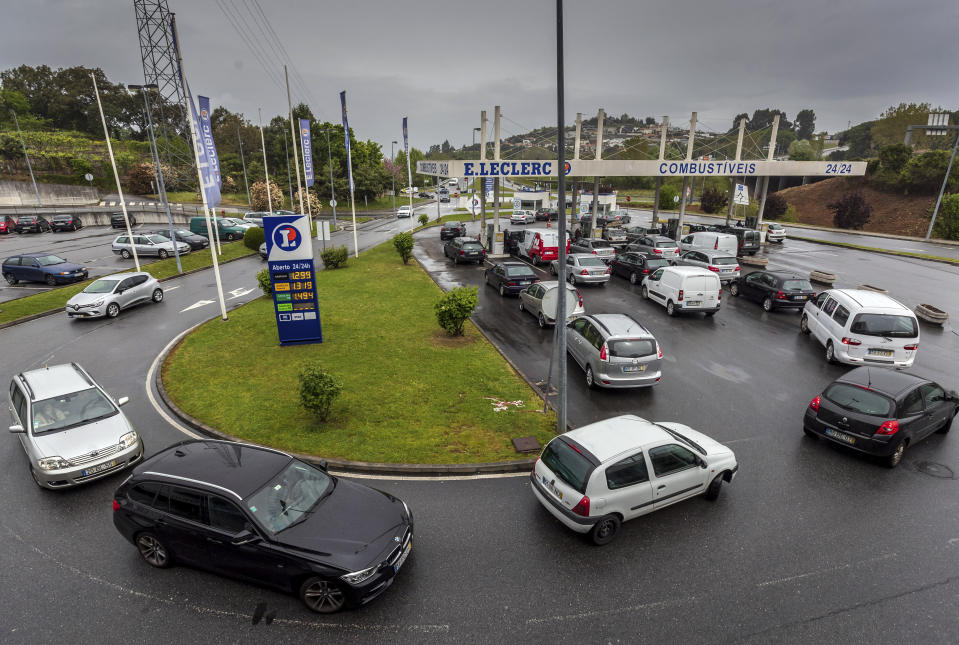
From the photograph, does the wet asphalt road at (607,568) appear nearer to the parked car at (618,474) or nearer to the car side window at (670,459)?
the parked car at (618,474)

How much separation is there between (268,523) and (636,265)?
2214 centimetres

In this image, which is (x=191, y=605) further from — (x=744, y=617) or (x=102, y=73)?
(x=102, y=73)

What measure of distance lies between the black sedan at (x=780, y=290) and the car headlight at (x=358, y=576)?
63.8 ft

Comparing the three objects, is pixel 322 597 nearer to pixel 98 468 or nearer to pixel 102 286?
pixel 98 468

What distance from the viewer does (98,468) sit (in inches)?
333

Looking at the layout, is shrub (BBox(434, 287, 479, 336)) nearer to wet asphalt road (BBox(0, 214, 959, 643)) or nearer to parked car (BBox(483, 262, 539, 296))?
parked car (BBox(483, 262, 539, 296))

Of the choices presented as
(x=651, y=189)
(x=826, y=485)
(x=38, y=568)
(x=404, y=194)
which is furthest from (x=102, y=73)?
(x=826, y=485)

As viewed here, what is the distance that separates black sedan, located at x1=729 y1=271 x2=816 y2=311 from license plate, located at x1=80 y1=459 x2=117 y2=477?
2215cm

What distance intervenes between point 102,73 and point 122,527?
124 metres

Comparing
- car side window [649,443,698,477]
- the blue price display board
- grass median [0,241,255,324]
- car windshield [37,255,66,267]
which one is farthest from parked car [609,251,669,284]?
car windshield [37,255,66,267]

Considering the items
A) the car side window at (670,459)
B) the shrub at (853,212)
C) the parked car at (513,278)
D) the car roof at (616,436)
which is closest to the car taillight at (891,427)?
the car side window at (670,459)

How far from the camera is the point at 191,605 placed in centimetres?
608

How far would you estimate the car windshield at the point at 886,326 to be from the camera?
12859 millimetres

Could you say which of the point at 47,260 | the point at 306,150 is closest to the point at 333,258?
the point at 306,150
